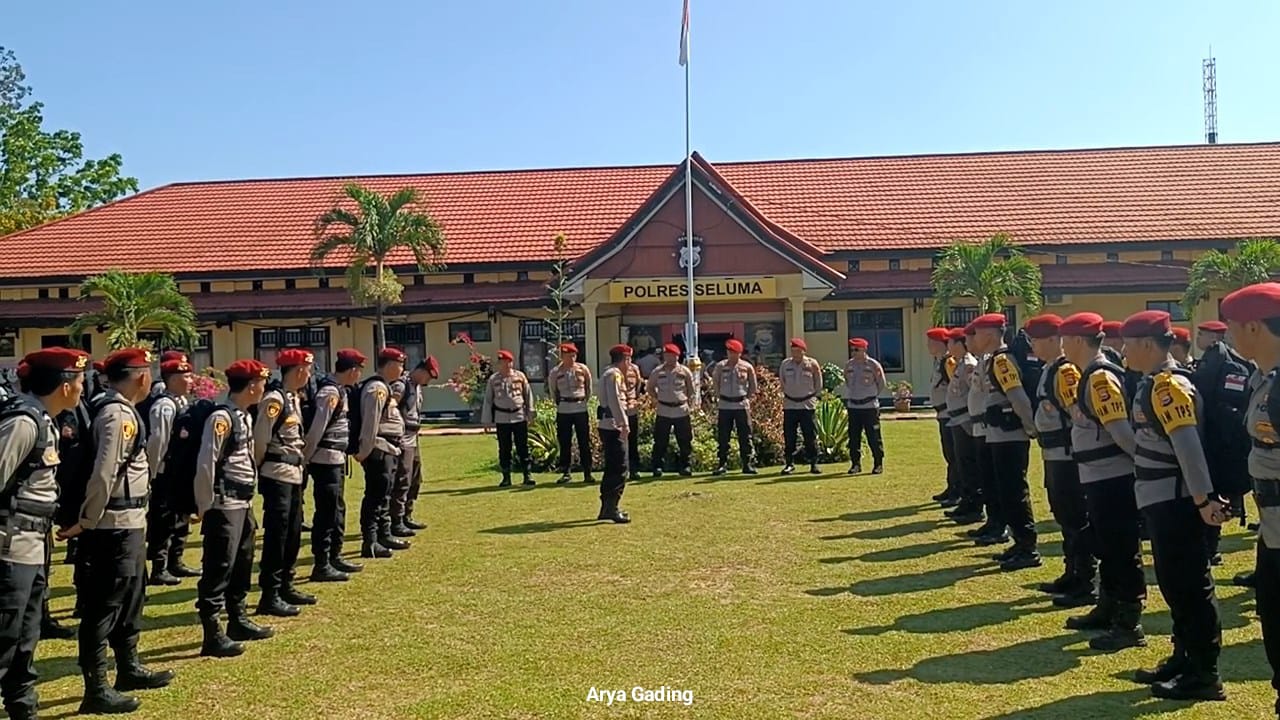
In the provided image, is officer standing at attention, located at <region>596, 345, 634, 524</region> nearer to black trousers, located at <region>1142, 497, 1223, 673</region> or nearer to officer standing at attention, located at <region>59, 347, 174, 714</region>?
officer standing at attention, located at <region>59, 347, 174, 714</region>

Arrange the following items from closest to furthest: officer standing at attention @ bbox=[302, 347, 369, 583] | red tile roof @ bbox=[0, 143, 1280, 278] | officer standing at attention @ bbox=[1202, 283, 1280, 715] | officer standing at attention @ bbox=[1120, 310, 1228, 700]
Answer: officer standing at attention @ bbox=[1202, 283, 1280, 715]
officer standing at attention @ bbox=[1120, 310, 1228, 700]
officer standing at attention @ bbox=[302, 347, 369, 583]
red tile roof @ bbox=[0, 143, 1280, 278]

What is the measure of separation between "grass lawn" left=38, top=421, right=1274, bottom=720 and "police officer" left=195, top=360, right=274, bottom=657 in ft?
0.89

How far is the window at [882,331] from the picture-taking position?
26656 mm

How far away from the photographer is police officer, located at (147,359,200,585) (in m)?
6.38

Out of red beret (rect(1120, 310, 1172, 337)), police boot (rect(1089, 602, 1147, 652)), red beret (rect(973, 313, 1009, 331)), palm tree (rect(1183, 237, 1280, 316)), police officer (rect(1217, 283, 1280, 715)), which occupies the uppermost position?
palm tree (rect(1183, 237, 1280, 316))

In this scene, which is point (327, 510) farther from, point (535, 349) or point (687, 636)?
point (535, 349)

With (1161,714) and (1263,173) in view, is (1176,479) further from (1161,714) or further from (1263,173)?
(1263,173)

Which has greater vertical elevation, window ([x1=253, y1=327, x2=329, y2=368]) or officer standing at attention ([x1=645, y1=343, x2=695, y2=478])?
window ([x1=253, y1=327, x2=329, y2=368])

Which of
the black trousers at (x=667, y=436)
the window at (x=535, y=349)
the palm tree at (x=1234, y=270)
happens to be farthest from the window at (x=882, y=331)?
the black trousers at (x=667, y=436)

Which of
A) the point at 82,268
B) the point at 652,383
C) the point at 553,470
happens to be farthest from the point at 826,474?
the point at 82,268

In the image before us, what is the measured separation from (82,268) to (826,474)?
23429 millimetres

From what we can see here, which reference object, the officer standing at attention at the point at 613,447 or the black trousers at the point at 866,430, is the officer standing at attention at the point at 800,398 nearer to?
the black trousers at the point at 866,430

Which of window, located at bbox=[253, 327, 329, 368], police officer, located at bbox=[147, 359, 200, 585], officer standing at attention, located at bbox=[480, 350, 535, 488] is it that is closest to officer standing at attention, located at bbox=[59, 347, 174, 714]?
police officer, located at bbox=[147, 359, 200, 585]

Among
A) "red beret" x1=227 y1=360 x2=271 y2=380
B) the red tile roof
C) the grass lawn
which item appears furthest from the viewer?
the red tile roof
